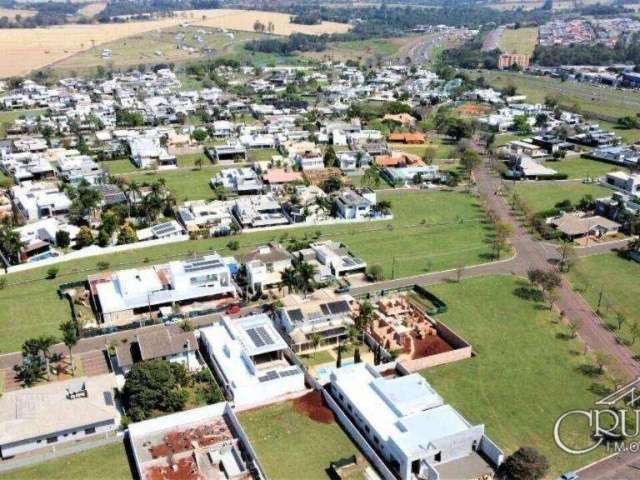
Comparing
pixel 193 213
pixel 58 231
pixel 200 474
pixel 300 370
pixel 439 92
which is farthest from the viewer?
pixel 439 92

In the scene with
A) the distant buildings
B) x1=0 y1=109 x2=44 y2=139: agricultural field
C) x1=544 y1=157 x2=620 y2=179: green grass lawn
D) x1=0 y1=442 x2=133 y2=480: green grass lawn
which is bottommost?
x1=0 y1=109 x2=44 y2=139: agricultural field

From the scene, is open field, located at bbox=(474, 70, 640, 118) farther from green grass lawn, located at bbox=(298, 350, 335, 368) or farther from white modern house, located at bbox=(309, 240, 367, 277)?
green grass lawn, located at bbox=(298, 350, 335, 368)

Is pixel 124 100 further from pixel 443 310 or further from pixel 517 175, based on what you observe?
pixel 443 310

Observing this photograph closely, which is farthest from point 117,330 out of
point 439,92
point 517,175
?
point 439,92

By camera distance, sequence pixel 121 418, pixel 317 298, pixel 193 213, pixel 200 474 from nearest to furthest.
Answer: pixel 200 474 → pixel 121 418 → pixel 317 298 → pixel 193 213

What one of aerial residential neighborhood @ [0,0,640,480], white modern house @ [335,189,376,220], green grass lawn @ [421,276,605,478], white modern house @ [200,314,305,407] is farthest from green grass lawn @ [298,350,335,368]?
white modern house @ [335,189,376,220]

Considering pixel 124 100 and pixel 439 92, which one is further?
pixel 439 92
